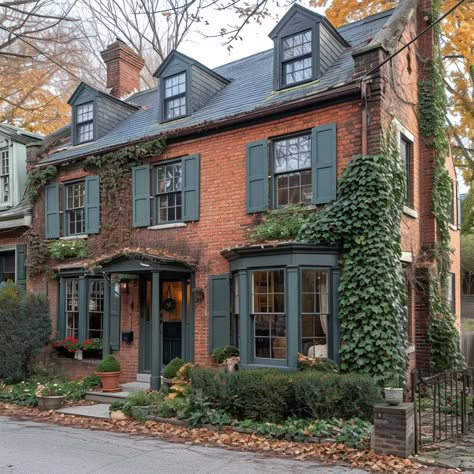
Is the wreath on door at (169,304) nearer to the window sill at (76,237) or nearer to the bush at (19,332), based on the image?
the window sill at (76,237)

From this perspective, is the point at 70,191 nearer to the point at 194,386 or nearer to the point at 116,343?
the point at 116,343

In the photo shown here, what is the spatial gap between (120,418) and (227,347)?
2516 millimetres

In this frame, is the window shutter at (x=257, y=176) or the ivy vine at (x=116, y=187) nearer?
the window shutter at (x=257, y=176)

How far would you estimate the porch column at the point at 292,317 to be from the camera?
962 centimetres

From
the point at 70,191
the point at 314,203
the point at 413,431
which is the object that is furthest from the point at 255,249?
the point at 70,191

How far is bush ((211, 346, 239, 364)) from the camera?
1084 cm

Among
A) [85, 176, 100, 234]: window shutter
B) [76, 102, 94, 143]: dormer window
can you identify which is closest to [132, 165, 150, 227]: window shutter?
[85, 176, 100, 234]: window shutter

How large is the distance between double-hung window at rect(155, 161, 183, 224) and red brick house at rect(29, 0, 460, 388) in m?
0.04

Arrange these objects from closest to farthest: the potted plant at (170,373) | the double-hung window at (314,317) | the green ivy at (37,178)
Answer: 1. the double-hung window at (314,317)
2. the potted plant at (170,373)
3. the green ivy at (37,178)

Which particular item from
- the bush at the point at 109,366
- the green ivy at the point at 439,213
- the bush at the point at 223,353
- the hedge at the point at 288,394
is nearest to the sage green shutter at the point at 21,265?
the bush at the point at 109,366

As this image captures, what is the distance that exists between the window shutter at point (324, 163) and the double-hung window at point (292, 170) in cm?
27

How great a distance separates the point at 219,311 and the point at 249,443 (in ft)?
12.7

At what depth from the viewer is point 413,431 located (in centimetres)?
714

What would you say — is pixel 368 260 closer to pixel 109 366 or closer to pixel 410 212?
pixel 410 212
